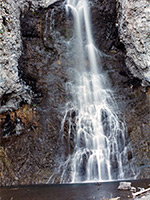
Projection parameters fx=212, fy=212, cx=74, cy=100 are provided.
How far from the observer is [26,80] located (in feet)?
48.1

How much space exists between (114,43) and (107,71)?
268 centimetres

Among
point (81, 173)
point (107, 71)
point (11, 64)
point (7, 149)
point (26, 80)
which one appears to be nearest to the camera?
point (81, 173)

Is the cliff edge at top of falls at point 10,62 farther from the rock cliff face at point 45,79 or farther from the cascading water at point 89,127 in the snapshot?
the cascading water at point 89,127

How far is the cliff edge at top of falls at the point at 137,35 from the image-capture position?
14.4m

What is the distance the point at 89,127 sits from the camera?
42.9 feet

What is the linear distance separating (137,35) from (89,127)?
7.31 meters

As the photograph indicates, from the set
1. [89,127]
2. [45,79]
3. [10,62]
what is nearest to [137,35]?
[45,79]

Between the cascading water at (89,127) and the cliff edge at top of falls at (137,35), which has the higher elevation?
the cliff edge at top of falls at (137,35)

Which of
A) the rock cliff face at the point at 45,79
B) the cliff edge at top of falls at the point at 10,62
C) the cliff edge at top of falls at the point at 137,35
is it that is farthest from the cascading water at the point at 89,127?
the cliff edge at top of falls at the point at 10,62

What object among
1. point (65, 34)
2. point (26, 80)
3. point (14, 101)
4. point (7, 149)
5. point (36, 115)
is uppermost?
point (65, 34)

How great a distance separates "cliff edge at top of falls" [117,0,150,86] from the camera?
14.4 m

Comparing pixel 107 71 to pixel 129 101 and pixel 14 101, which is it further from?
pixel 14 101

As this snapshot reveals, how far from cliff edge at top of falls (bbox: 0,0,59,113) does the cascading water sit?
326cm

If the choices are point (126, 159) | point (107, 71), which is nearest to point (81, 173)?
point (126, 159)
